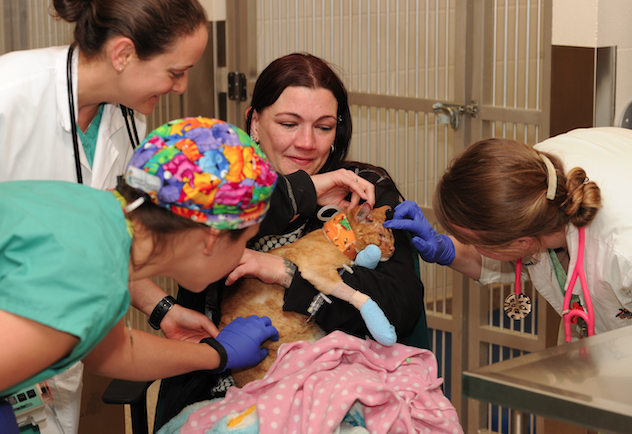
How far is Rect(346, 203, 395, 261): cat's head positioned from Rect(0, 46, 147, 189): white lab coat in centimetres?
66

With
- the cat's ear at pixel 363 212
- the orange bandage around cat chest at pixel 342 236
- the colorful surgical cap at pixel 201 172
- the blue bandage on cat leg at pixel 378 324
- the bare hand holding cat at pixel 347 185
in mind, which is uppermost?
the colorful surgical cap at pixel 201 172

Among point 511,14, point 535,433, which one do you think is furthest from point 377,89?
point 535,433

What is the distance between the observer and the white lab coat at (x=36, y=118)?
1475mm

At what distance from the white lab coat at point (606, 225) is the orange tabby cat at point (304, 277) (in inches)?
17.7

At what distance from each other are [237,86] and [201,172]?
2243 mm

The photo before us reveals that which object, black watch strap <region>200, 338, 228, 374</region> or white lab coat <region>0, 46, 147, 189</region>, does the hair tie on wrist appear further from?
white lab coat <region>0, 46, 147, 189</region>

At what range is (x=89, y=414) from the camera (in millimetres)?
2223

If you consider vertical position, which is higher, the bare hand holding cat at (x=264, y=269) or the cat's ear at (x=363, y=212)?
the cat's ear at (x=363, y=212)

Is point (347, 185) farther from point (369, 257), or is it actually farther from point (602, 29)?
point (602, 29)

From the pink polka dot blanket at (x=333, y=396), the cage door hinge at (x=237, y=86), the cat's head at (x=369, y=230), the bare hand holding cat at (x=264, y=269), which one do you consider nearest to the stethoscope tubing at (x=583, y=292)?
the pink polka dot blanket at (x=333, y=396)

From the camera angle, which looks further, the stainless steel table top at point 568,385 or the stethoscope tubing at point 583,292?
the stethoscope tubing at point 583,292

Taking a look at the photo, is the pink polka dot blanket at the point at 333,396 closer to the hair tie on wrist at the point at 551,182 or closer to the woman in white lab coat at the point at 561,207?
the woman in white lab coat at the point at 561,207

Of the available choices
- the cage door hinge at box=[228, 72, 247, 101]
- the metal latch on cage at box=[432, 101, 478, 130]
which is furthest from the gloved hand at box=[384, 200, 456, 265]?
the cage door hinge at box=[228, 72, 247, 101]

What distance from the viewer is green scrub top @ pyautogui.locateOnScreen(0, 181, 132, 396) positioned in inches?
33.2
